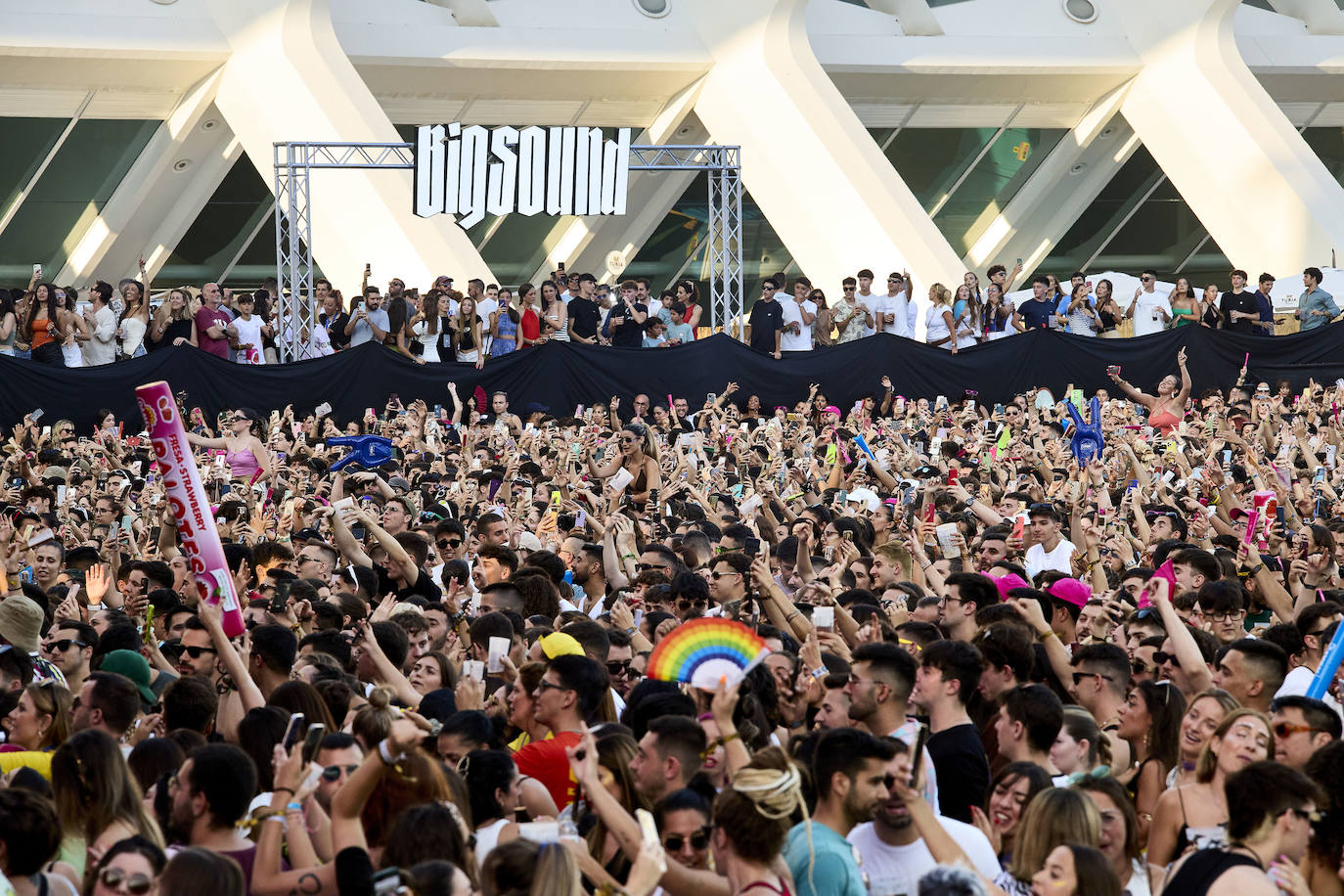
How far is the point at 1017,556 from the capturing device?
40.1ft

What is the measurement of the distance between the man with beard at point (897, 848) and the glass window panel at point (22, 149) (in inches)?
1017

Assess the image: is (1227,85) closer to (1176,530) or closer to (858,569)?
(1176,530)

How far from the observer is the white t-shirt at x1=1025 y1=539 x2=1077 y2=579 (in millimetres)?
12023

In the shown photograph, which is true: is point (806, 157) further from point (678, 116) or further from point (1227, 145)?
point (1227, 145)

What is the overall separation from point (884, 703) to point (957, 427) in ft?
44.2

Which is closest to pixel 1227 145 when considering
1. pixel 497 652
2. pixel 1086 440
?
pixel 1086 440

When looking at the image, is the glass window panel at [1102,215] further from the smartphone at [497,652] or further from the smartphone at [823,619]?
the smartphone at [497,652]

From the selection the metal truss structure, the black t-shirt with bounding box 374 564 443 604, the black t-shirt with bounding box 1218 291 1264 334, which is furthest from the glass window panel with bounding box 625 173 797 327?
the black t-shirt with bounding box 374 564 443 604

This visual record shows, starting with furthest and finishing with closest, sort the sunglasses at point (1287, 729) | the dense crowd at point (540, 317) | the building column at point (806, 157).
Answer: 1. the building column at point (806, 157)
2. the dense crowd at point (540, 317)
3. the sunglasses at point (1287, 729)

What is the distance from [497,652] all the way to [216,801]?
229 centimetres

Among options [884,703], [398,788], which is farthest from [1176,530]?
[398,788]

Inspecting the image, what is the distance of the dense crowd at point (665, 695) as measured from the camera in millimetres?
5234

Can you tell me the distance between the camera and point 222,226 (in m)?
30.7

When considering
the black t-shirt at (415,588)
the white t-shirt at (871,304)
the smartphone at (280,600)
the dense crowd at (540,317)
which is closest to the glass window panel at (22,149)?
the dense crowd at (540,317)
